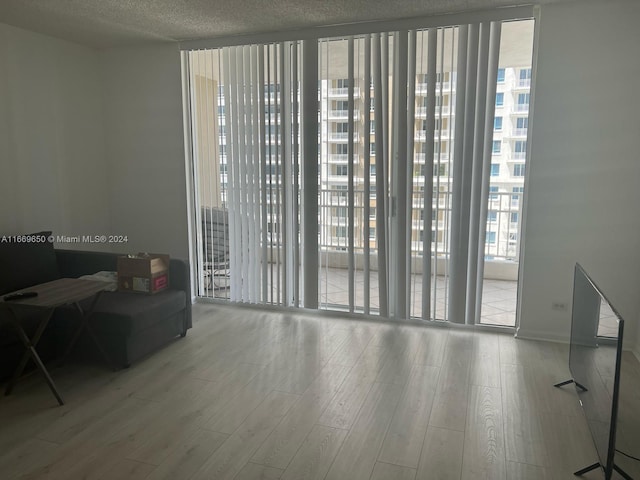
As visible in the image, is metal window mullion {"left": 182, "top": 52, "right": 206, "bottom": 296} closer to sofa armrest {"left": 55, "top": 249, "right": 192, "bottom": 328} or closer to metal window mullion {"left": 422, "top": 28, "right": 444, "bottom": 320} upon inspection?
sofa armrest {"left": 55, "top": 249, "right": 192, "bottom": 328}

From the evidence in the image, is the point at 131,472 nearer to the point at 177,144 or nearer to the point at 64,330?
the point at 64,330

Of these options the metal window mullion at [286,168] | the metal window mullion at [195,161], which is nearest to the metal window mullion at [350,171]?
the metal window mullion at [286,168]

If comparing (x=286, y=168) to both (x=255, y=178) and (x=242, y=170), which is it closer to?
(x=255, y=178)

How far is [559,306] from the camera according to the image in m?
4.05

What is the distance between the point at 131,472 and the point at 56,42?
408cm

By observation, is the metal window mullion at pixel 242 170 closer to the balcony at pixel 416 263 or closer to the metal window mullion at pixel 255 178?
the metal window mullion at pixel 255 178

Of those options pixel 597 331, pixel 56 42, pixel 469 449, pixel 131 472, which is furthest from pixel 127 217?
pixel 597 331

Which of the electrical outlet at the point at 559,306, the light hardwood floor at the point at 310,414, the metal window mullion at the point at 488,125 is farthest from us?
the electrical outlet at the point at 559,306

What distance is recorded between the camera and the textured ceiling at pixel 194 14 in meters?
3.64

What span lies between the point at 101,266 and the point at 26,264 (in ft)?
1.88

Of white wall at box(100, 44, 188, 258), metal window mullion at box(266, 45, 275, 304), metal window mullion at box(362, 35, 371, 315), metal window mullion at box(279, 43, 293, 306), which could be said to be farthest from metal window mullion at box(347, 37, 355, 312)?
white wall at box(100, 44, 188, 258)

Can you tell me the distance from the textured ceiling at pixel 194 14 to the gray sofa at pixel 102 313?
1.89m

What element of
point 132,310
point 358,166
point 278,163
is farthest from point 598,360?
point 278,163

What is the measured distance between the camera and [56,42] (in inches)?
183
